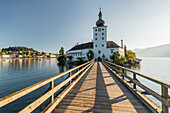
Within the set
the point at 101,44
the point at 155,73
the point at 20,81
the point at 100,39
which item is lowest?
the point at 155,73

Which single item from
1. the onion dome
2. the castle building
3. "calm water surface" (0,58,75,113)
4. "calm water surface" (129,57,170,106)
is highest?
the onion dome

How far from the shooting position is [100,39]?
39.7 metres

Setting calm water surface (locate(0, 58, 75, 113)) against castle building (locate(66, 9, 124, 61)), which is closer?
calm water surface (locate(0, 58, 75, 113))

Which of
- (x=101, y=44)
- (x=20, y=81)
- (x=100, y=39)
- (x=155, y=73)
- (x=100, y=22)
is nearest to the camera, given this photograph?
(x=20, y=81)

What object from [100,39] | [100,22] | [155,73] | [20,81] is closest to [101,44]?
[100,39]

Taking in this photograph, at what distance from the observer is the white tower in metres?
38.6

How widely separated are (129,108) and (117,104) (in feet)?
1.26

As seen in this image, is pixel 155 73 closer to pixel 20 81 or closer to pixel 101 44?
pixel 101 44

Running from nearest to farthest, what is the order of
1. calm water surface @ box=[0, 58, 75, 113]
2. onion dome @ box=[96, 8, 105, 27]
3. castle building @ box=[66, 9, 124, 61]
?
calm water surface @ box=[0, 58, 75, 113], castle building @ box=[66, 9, 124, 61], onion dome @ box=[96, 8, 105, 27]

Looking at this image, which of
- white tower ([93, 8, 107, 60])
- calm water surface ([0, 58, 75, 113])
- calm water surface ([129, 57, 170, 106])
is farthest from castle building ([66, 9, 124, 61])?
calm water surface ([0, 58, 75, 113])

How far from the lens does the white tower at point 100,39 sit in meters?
38.6

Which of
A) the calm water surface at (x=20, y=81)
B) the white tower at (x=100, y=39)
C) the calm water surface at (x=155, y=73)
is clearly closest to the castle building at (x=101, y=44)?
the white tower at (x=100, y=39)

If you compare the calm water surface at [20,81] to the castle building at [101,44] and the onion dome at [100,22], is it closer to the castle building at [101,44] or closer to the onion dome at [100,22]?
the castle building at [101,44]

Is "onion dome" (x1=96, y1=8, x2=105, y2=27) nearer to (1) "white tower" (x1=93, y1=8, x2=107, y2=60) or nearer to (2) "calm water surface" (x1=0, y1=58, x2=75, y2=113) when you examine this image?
(1) "white tower" (x1=93, y1=8, x2=107, y2=60)
